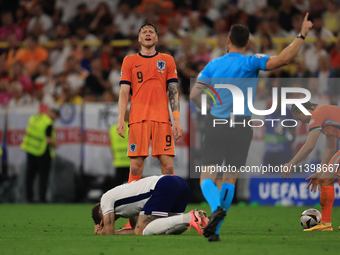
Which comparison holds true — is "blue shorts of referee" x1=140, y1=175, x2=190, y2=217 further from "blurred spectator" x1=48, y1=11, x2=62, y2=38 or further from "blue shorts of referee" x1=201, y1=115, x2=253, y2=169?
"blurred spectator" x1=48, y1=11, x2=62, y2=38

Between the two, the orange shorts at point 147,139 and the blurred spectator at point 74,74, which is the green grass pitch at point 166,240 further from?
the blurred spectator at point 74,74

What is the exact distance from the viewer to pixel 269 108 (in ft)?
35.4

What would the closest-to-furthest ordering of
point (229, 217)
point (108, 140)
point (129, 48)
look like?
point (229, 217) → point (108, 140) → point (129, 48)

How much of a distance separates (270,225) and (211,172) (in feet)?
7.63

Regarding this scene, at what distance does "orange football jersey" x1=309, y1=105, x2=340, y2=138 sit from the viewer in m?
6.25

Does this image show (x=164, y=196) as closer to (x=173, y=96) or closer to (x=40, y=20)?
(x=173, y=96)

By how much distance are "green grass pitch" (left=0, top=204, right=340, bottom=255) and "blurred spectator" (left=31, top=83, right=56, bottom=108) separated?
4.94 metres

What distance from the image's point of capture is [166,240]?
499 cm

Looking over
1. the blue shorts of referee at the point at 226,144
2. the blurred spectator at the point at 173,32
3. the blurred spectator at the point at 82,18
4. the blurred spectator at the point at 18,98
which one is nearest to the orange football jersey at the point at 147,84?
the blue shorts of referee at the point at 226,144

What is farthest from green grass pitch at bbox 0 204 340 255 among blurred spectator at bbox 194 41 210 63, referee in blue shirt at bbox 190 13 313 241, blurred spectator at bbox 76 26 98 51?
blurred spectator at bbox 76 26 98 51

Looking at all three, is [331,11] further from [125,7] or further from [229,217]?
[229,217]

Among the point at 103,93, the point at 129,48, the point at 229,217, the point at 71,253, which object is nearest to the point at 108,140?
the point at 103,93

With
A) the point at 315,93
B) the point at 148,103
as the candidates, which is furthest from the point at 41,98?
the point at 148,103

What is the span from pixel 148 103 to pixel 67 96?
6.81 meters
